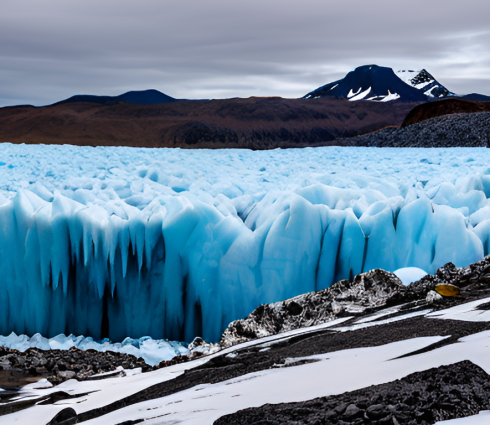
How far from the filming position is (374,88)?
41.5 m

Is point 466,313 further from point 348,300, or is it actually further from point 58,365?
point 58,365

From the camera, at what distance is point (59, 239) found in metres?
4.49

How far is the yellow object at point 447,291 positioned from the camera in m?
2.63

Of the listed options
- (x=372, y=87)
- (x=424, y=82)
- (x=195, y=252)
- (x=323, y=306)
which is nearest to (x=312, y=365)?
(x=323, y=306)

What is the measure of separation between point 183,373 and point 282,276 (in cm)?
192

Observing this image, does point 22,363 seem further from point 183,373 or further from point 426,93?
point 426,93

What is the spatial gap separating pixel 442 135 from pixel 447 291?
17229 millimetres

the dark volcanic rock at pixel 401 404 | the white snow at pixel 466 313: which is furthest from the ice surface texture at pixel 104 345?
the dark volcanic rock at pixel 401 404

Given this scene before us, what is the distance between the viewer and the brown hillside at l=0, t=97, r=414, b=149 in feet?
53.3

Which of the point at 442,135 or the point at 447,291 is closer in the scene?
the point at 447,291

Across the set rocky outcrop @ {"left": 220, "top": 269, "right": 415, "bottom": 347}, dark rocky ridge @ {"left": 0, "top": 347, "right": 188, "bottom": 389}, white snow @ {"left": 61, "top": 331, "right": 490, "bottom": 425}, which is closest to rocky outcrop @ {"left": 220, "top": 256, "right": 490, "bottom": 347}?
rocky outcrop @ {"left": 220, "top": 269, "right": 415, "bottom": 347}

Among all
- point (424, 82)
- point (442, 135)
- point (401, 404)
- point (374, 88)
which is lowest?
point (401, 404)

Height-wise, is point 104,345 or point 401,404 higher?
point 401,404

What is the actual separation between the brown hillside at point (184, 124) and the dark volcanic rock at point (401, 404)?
15.2 metres
